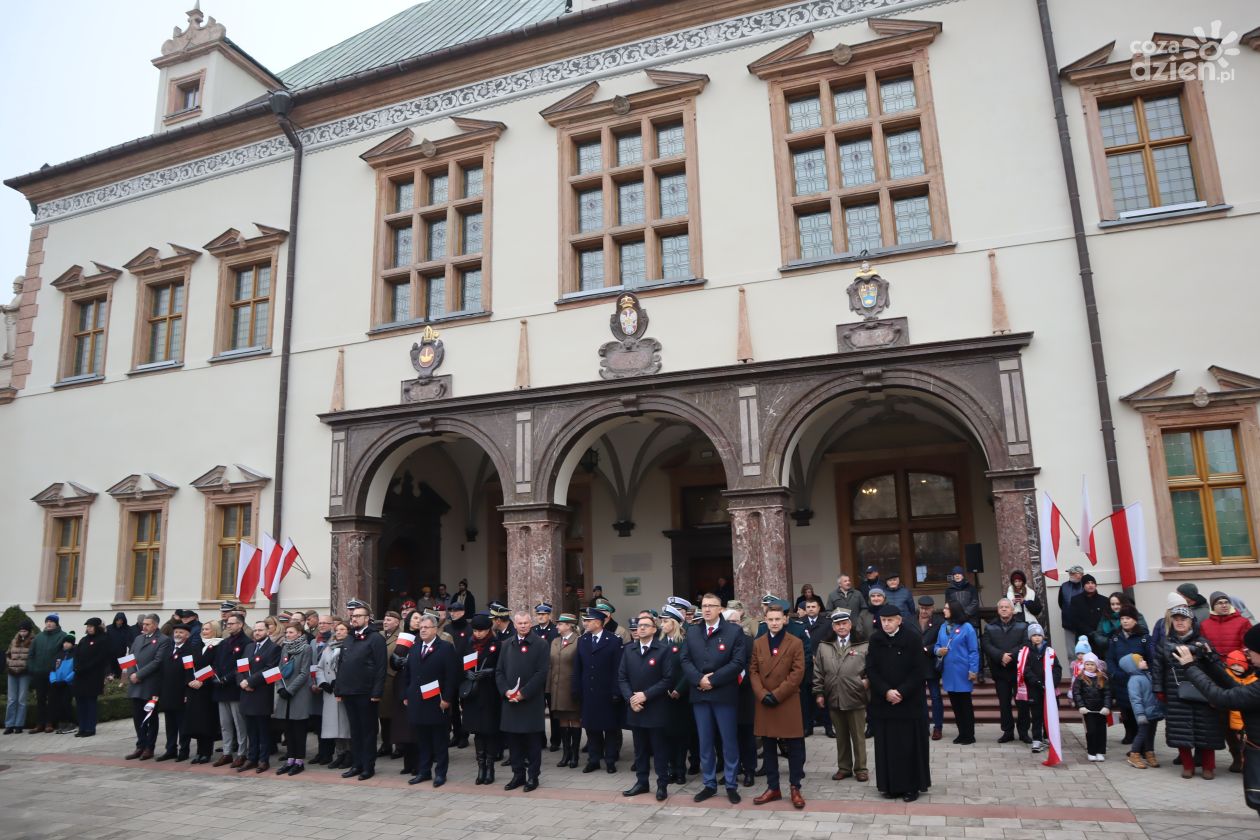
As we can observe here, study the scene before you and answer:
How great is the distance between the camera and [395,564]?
18531 mm

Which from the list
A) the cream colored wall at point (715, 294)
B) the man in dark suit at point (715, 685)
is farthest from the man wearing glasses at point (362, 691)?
the cream colored wall at point (715, 294)

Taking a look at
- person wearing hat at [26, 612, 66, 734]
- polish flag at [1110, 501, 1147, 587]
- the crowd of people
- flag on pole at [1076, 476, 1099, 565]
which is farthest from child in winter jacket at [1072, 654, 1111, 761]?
person wearing hat at [26, 612, 66, 734]

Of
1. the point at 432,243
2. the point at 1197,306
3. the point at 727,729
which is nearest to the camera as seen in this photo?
the point at 727,729

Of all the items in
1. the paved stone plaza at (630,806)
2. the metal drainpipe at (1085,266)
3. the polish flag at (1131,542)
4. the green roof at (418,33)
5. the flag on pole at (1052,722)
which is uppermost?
the green roof at (418,33)

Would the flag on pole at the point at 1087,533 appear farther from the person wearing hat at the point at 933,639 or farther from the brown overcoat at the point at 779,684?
the brown overcoat at the point at 779,684

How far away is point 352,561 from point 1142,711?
37.6ft

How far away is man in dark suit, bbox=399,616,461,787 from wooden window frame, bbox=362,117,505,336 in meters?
6.98

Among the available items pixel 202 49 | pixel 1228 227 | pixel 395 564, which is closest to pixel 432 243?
pixel 395 564

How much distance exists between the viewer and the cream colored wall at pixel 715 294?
1175 centimetres

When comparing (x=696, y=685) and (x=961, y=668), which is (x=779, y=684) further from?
(x=961, y=668)

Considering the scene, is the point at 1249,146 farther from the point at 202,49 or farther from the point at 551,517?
the point at 202,49

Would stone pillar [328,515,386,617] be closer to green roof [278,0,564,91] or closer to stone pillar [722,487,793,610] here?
stone pillar [722,487,793,610]

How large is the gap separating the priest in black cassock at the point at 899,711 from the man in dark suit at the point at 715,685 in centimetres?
116

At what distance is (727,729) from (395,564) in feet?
38.6
